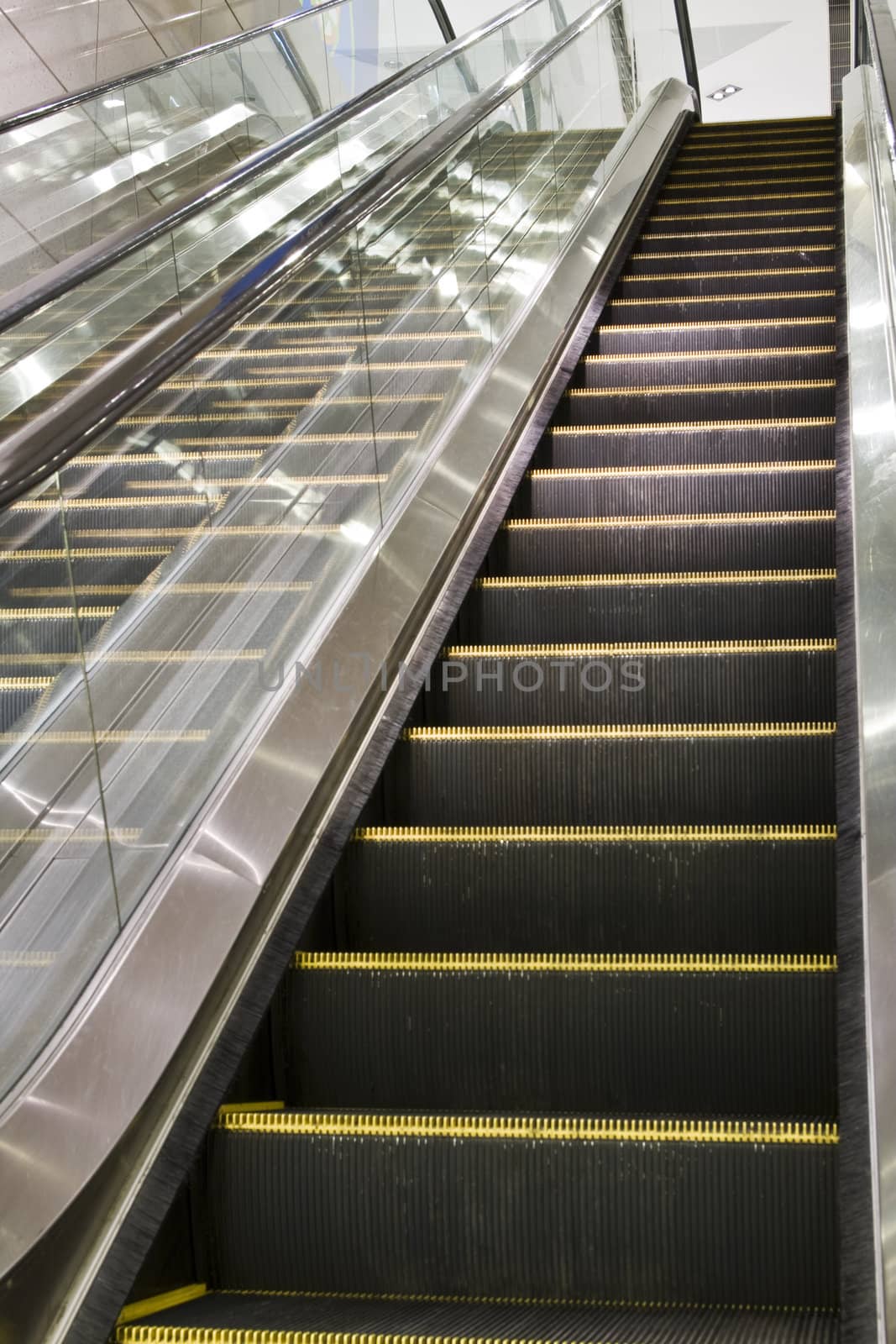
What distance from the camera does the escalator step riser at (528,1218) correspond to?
1850mm

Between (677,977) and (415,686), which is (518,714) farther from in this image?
(677,977)

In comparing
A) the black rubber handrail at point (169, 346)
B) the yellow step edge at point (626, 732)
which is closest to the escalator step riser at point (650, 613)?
the yellow step edge at point (626, 732)

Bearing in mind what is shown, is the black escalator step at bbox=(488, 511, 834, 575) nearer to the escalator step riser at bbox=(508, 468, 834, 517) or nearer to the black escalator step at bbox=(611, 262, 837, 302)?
the escalator step riser at bbox=(508, 468, 834, 517)

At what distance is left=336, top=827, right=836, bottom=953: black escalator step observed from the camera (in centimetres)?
248

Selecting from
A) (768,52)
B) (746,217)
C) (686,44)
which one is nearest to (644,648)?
(746,217)

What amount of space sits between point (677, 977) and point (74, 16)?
8.18 meters

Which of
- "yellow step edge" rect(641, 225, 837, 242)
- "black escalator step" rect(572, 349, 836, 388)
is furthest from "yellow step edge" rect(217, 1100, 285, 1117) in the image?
"yellow step edge" rect(641, 225, 837, 242)

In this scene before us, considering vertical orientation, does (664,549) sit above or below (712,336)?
below

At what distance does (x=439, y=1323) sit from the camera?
1.81m

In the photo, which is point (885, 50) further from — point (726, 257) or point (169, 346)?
point (169, 346)

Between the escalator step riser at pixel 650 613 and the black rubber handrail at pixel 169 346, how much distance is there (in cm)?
102

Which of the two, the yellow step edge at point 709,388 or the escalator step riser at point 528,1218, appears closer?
Answer: the escalator step riser at point 528,1218

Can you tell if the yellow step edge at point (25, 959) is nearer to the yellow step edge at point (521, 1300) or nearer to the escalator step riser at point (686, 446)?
the yellow step edge at point (521, 1300)

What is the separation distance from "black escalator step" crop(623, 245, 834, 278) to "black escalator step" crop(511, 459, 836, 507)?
2274mm
